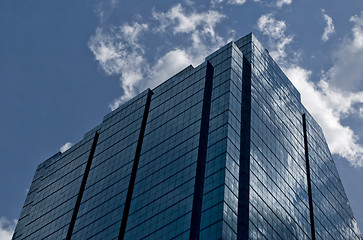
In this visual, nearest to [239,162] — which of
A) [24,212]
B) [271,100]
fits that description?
[271,100]

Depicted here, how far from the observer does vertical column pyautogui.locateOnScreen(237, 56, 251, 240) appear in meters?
101

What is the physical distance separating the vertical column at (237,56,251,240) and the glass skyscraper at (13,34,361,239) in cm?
23

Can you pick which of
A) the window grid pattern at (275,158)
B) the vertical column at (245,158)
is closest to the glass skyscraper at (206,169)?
the vertical column at (245,158)

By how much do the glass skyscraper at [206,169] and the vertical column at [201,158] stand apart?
23 centimetres

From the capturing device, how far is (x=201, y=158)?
4385 inches

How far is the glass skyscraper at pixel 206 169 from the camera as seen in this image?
10506cm

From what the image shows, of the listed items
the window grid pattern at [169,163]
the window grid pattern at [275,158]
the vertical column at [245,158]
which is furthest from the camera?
the window grid pattern at [275,158]

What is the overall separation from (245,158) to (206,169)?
8.22 m

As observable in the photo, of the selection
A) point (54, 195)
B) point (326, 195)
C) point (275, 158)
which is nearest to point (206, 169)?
point (275, 158)

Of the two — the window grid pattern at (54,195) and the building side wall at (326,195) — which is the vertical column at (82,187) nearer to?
the window grid pattern at (54,195)

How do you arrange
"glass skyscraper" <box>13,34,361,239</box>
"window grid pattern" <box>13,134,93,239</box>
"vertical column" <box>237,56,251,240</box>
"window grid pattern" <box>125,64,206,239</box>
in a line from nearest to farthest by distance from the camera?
"vertical column" <box>237,56,251,240</box> < "glass skyscraper" <box>13,34,361,239</box> < "window grid pattern" <box>125,64,206,239</box> < "window grid pattern" <box>13,134,93,239</box>

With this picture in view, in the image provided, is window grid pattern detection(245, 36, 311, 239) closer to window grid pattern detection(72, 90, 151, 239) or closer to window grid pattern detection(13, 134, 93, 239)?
window grid pattern detection(72, 90, 151, 239)

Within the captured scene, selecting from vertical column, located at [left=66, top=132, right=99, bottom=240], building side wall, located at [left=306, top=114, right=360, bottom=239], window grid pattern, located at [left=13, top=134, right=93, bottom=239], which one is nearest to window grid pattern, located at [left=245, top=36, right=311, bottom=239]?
building side wall, located at [left=306, top=114, right=360, bottom=239]

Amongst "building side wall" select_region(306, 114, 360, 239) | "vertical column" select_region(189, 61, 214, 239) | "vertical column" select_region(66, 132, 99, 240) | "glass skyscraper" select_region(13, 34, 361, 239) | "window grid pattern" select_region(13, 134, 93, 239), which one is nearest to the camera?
"vertical column" select_region(189, 61, 214, 239)
